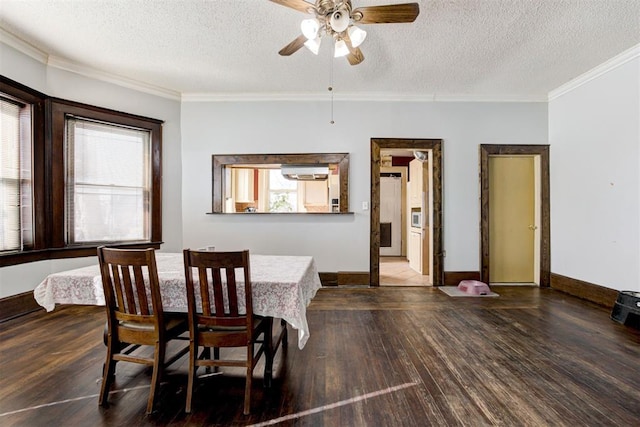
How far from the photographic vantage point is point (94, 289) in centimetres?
189

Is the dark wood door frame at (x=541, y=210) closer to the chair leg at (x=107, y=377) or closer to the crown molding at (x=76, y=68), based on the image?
the chair leg at (x=107, y=377)

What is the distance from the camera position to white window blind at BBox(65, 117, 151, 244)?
11.8 feet

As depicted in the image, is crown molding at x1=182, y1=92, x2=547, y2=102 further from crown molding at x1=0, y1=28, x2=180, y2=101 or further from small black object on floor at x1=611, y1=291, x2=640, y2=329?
small black object on floor at x1=611, y1=291, x2=640, y2=329

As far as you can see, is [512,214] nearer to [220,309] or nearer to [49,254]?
[220,309]

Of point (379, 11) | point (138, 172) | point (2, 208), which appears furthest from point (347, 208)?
point (2, 208)

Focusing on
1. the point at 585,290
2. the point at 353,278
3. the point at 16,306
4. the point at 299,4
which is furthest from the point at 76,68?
the point at 585,290

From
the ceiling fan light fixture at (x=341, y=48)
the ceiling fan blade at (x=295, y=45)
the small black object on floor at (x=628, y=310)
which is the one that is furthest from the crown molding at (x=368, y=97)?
the small black object on floor at (x=628, y=310)

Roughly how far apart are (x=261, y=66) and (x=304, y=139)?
119 centimetres

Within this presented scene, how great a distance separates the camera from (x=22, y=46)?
10.2 ft

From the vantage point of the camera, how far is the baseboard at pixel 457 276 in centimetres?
442

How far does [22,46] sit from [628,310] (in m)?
6.77

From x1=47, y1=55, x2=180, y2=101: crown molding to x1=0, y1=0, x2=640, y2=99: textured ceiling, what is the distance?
4cm

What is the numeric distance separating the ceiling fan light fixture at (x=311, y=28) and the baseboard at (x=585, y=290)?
14.0ft

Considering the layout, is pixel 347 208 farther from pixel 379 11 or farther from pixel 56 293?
pixel 56 293
